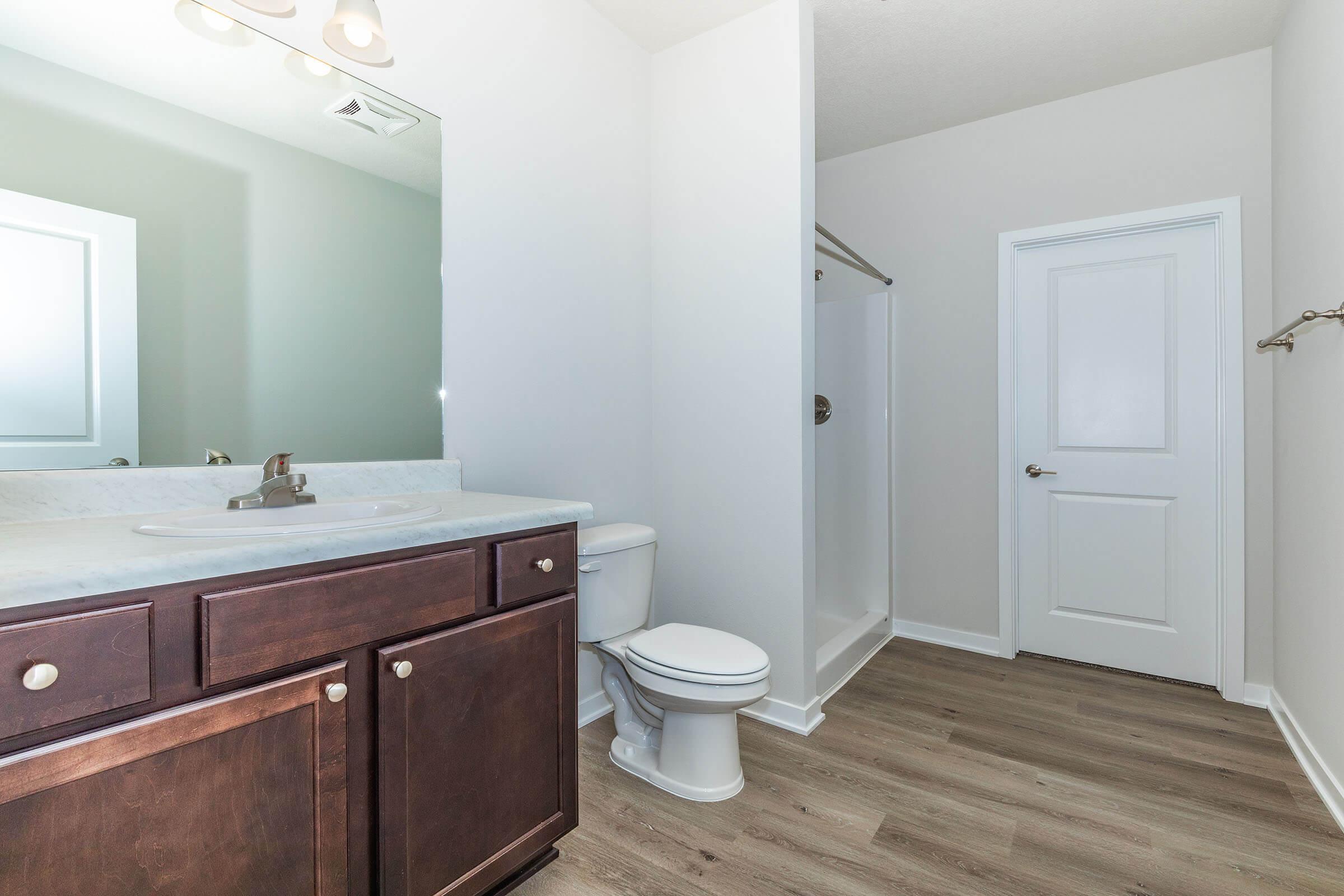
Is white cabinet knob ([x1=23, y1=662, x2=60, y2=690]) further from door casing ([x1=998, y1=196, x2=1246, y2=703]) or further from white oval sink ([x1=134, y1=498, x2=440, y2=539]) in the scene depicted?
door casing ([x1=998, y1=196, x2=1246, y2=703])

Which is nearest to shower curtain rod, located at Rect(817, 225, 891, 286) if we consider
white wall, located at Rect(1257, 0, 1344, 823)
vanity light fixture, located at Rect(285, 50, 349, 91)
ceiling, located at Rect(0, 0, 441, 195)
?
white wall, located at Rect(1257, 0, 1344, 823)

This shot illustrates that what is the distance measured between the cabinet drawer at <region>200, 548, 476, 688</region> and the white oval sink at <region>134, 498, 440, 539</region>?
9 cm

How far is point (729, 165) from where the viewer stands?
7.52 ft

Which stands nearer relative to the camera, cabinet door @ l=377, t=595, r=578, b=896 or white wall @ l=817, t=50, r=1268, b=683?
cabinet door @ l=377, t=595, r=578, b=896

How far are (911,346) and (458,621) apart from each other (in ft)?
8.91

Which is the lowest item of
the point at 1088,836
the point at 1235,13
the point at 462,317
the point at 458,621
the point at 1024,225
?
the point at 1088,836

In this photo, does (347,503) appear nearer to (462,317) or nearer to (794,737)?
(462,317)

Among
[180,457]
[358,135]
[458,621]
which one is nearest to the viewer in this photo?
[458,621]

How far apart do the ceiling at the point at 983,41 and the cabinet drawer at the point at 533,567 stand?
1.97 metres

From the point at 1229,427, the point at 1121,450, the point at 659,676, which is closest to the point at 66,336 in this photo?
the point at 659,676

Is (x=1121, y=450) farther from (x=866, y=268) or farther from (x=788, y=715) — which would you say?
(x=788, y=715)

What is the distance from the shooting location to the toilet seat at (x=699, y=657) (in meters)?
1.67

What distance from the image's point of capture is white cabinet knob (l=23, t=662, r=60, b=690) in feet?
2.27

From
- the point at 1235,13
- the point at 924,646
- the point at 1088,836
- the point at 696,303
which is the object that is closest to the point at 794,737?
the point at 1088,836
